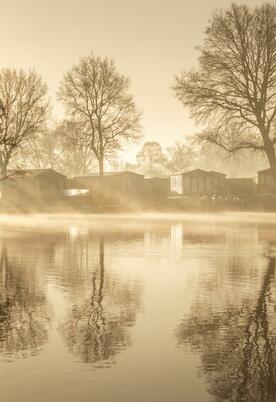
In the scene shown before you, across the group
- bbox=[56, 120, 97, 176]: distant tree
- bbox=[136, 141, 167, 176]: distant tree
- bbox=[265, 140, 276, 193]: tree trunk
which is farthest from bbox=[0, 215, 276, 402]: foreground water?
bbox=[136, 141, 167, 176]: distant tree

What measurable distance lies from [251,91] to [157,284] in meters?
43.5

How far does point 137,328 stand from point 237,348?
1978 mm

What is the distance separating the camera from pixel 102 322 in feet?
34.9

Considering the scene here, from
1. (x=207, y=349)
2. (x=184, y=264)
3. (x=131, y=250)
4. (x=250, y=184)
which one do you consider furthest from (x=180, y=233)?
(x=250, y=184)

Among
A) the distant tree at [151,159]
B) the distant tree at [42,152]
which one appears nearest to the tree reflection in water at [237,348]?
the distant tree at [42,152]

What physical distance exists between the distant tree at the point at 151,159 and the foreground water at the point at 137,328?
467 ft

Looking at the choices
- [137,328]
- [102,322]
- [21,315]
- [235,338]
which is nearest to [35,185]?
[21,315]

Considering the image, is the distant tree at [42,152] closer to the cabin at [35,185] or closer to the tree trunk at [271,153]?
the cabin at [35,185]

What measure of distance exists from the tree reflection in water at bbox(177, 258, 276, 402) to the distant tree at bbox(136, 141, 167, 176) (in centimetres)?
15036

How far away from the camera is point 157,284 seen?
48.5 ft

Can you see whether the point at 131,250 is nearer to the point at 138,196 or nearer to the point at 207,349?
the point at 207,349

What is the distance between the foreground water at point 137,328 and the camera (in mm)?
7488

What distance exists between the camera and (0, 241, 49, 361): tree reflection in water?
9070mm

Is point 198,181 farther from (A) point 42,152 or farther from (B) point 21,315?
(B) point 21,315
